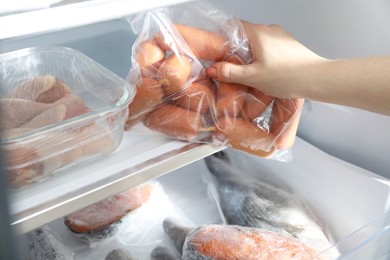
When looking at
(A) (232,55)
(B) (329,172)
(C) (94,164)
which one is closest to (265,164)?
(B) (329,172)

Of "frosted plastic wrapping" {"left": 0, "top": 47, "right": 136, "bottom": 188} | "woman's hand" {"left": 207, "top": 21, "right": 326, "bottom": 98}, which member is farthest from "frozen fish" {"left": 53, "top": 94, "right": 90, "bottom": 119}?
"woman's hand" {"left": 207, "top": 21, "right": 326, "bottom": 98}

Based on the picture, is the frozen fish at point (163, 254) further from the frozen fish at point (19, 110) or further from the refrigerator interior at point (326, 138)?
the frozen fish at point (19, 110)

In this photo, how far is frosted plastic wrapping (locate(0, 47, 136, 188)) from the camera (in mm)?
593

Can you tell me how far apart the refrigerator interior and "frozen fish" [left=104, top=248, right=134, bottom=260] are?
17 centimetres

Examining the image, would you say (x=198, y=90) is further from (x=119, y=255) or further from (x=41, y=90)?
(x=119, y=255)

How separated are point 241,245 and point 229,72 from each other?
0.96 feet

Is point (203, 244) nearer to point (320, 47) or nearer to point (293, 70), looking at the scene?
point (293, 70)

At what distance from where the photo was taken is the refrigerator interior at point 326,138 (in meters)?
0.78

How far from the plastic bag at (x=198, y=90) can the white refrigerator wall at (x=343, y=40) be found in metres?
0.19

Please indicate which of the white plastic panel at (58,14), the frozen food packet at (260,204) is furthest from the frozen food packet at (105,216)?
the white plastic panel at (58,14)

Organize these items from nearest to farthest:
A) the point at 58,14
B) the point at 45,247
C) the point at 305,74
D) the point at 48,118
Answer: the point at 58,14 < the point at 48,118 < the point at 305,74 < the point at 45,247

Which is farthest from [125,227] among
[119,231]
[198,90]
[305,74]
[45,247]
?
[305,74]

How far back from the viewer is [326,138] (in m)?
1.03

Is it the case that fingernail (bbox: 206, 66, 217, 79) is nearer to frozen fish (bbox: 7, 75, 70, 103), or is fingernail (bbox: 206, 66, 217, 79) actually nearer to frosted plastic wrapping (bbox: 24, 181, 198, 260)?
frozen fish (bbox: 7, 75, 70, 103)
